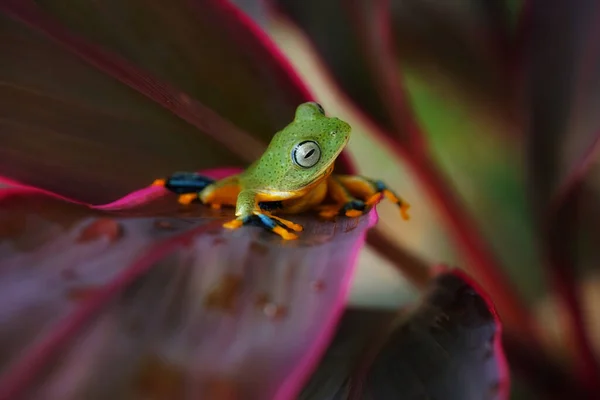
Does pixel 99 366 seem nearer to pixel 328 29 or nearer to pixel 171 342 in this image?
pixel 171 342

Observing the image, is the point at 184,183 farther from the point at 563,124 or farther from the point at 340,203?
the point at 563,124

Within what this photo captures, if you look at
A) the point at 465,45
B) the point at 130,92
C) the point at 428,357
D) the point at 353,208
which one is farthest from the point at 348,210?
the point at 465,45

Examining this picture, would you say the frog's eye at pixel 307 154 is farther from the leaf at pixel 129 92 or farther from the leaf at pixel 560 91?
the leaf at pixel 560 91

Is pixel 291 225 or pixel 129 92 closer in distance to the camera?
pixel 291 225

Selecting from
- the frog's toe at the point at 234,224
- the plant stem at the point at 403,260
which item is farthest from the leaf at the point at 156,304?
the plant stem at the point at 403,260

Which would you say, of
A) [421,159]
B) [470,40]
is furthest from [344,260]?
[470,40]

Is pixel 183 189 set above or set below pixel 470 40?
below

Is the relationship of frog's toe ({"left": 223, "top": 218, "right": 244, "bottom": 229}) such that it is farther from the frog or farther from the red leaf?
the red leaf
